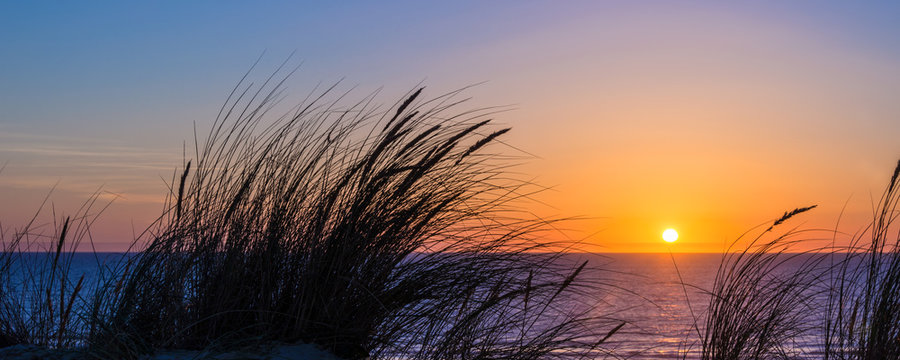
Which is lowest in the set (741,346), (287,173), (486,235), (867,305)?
(741,346)

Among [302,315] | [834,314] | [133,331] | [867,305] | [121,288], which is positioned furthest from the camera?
[834,314]

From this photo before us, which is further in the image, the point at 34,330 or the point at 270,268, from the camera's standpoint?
the point at 34,330

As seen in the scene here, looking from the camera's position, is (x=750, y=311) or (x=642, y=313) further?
(x=642, y=313)

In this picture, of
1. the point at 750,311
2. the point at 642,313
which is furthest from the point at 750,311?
the point at 642,313

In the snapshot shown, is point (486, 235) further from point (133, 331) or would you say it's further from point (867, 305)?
point (867, 305)

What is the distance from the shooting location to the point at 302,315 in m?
2.98

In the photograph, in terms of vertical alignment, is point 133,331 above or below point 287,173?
below

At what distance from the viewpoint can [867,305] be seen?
156 inches

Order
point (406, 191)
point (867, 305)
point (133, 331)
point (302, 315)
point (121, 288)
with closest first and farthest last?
point (302, 315), point (133, 331), point (406, 191), point (121, 288), point (867, 305)

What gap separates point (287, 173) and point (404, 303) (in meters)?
0.99

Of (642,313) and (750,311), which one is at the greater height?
(750,311)

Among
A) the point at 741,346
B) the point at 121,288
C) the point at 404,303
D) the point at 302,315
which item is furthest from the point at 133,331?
the point at 741,346

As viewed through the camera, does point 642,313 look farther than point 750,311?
Yes

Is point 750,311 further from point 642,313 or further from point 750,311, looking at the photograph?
point 642,313
